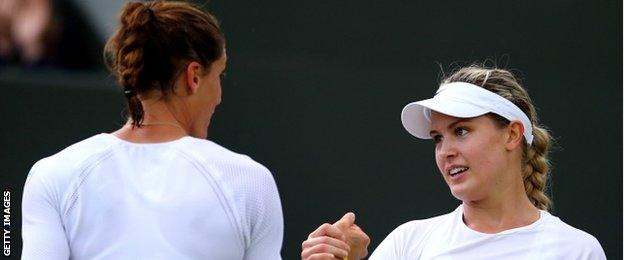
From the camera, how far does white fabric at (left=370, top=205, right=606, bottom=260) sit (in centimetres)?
243

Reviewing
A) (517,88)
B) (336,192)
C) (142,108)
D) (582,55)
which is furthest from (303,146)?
(142,108)

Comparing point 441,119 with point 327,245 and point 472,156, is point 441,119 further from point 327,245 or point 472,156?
point 327,245

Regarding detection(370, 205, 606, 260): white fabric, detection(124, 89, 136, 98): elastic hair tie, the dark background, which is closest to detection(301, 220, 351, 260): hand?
detection(370, 205, 606, 260): white fabric

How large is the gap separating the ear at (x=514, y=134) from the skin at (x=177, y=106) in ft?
2.76

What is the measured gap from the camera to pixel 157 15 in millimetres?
1888

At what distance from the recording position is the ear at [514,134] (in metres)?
2.55

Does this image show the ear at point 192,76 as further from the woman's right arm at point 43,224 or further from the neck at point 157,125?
the woman's right arm at point 43,224

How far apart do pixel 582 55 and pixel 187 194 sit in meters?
2.50

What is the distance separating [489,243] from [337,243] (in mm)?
351

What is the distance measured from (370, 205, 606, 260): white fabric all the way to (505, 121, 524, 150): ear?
154 mm

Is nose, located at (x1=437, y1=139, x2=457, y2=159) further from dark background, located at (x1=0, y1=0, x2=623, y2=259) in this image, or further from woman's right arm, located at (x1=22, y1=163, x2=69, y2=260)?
dark background, located at (x1=0, y1=0, x2=623, y2=259)

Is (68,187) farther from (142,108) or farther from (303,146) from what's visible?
(303,146)

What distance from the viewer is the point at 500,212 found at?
99.9 inches

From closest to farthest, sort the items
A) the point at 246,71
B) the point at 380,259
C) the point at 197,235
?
the point at 197,235 → the point at 380,259 → the point at 246,71
